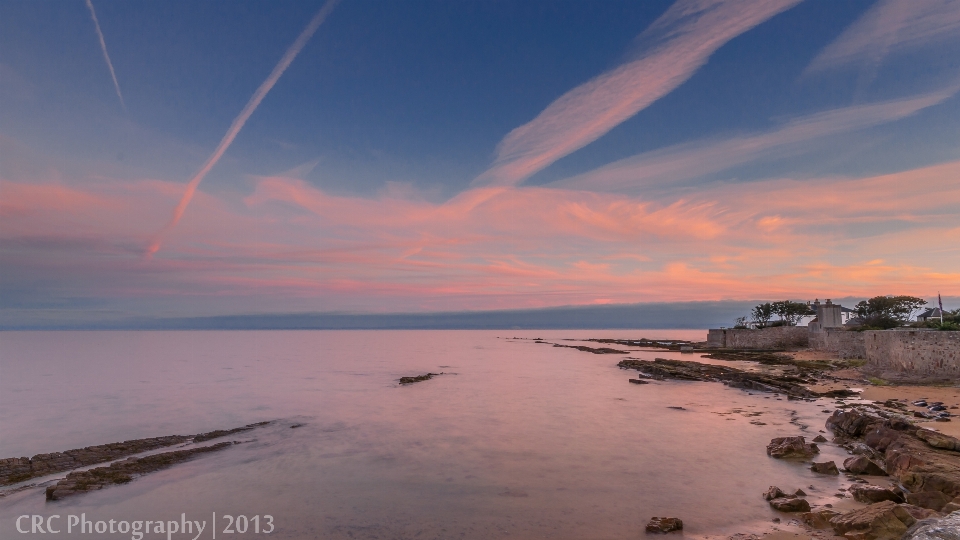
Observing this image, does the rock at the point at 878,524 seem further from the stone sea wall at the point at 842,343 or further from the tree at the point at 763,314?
the tree at the point at 763,314

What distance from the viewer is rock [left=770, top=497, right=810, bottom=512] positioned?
9023 millimetres

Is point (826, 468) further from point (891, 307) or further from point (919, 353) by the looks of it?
point (891, 307)

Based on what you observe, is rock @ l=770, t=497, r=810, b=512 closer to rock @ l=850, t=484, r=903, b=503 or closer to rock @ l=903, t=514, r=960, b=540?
rock @ l=850, t=484, r=903, b=503

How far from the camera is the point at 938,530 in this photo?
541cm

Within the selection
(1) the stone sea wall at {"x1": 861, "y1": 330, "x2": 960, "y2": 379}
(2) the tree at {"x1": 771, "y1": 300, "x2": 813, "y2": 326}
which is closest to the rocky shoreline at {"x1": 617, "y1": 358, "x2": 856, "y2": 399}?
(1) the stone sea wall at {"x1": 861, "y1": 330, "x2": 960, "y2": 379}

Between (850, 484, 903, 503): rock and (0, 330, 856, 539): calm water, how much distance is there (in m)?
1.32

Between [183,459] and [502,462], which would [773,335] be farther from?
[183,459]

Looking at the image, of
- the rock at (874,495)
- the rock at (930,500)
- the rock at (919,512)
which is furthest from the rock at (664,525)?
the rock at (930,500)

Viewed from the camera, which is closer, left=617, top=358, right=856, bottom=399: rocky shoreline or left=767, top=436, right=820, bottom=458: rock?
left=767, top=436, right=820, bottom=458: rock

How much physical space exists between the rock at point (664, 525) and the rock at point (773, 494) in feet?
8.28

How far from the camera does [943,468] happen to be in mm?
9367

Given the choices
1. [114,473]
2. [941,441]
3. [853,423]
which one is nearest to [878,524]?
[941,441]

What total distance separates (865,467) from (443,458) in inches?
427

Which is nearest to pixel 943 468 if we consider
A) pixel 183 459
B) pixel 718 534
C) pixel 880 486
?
pixel 880 486
